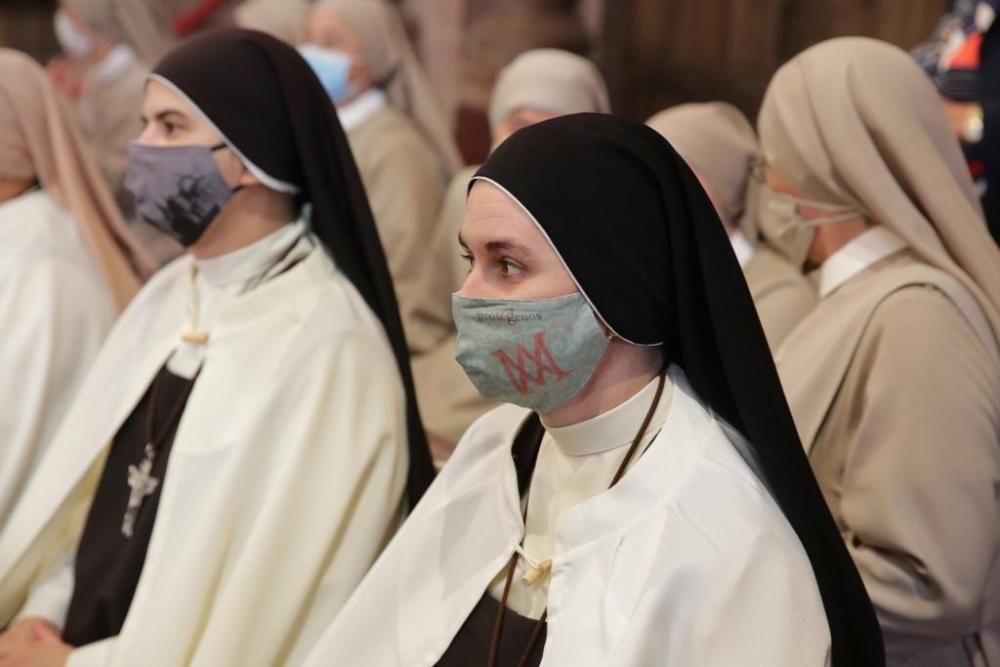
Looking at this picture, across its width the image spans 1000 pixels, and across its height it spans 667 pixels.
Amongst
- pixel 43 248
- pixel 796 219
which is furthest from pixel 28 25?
pixel 796 219

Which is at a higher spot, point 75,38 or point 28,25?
point 75,38

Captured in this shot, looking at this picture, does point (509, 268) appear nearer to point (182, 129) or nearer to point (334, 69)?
point (182, 129)

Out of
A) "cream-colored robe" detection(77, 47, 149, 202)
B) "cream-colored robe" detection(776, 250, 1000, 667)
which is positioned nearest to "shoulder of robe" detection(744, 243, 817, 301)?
"cream-colored robe" detection(776, 250, 1000, 667)

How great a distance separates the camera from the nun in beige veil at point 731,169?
11.8ft

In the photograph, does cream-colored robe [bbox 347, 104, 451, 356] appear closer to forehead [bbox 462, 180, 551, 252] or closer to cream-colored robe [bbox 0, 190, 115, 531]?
cream-colored robe [bbox 0, 190, 115, 531]

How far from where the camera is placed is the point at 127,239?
13.3ft

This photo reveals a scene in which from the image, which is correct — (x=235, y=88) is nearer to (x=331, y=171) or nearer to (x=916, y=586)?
(x=331, y=171)

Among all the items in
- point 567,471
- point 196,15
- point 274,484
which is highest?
point 567,471

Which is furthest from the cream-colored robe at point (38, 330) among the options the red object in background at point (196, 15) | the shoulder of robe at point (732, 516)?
the red object in background at point (196, 15)

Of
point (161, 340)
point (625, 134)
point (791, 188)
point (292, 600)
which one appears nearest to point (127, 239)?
point (161, 340)

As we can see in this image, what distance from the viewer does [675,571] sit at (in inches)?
75.9

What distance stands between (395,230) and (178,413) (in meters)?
2.10

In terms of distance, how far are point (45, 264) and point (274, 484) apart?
54.7 inches

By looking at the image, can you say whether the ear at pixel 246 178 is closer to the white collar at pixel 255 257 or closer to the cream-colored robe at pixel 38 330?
the white collar at pixel 255 257
